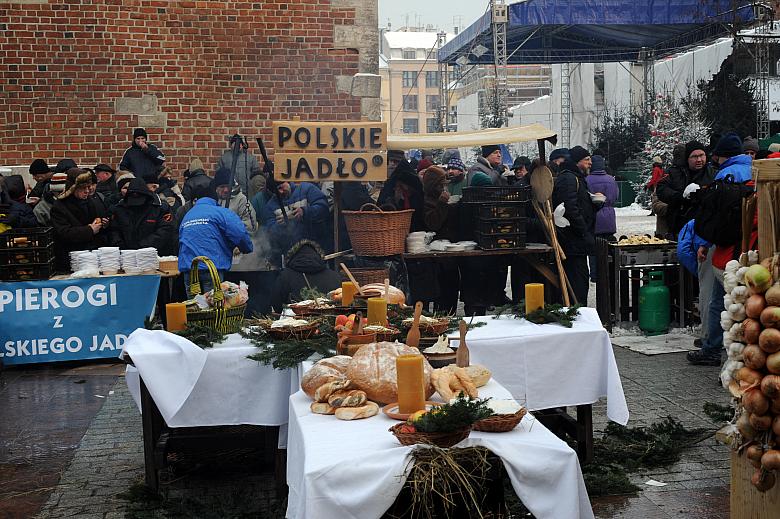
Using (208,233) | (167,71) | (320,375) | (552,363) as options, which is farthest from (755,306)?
(167,71)

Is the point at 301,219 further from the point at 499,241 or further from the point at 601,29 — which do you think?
the point at 601,29

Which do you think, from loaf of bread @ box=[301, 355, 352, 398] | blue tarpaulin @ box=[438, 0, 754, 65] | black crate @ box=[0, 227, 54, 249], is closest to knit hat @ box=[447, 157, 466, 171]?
black crate @ box=[0, 227, 54, 249]

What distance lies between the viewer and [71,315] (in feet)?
31.5

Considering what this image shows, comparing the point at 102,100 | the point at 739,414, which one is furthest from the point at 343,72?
the point at 739,414

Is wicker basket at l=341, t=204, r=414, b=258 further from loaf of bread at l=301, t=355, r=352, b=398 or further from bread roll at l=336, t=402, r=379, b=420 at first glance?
bread roll at l=336, t=402, r=379, b=420

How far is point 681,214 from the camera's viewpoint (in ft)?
32.2

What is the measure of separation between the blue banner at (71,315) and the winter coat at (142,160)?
314 centimetres

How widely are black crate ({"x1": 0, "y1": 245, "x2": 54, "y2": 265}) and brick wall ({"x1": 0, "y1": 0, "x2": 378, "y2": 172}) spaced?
3.89m

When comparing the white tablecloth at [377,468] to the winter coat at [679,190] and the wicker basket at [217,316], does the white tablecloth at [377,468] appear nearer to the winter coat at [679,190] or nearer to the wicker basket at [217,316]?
the wicker basket at [217,316]

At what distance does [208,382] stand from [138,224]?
5574 mm

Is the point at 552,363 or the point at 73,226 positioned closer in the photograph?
the point at 552,363

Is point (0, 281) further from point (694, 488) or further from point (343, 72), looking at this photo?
point (694, 488)

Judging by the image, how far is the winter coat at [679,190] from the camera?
9711 mm

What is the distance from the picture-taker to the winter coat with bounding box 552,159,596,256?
10859 mm
